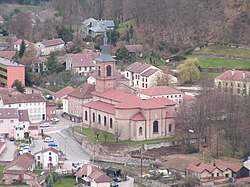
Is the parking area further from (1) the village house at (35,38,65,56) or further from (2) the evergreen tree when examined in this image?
(1) the village house at (35,38,65,56)

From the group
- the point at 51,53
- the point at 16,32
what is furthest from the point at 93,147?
the point at 16,32

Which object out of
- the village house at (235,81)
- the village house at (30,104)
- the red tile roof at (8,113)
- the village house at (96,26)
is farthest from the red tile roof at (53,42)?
the red tile roof at (8,113)

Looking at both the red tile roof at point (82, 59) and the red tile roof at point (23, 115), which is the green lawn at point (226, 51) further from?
the red tile roof at point (23, 115)

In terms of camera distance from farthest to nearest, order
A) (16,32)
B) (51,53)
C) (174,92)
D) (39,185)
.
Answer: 1. (16,32)
2. (51,53)
3. (174,92)
4. (39,185)

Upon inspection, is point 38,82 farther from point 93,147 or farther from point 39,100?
point 93,147

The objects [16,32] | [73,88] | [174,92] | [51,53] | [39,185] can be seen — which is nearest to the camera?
[39,185]

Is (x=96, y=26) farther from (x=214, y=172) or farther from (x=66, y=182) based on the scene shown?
(x=214, y=172)
